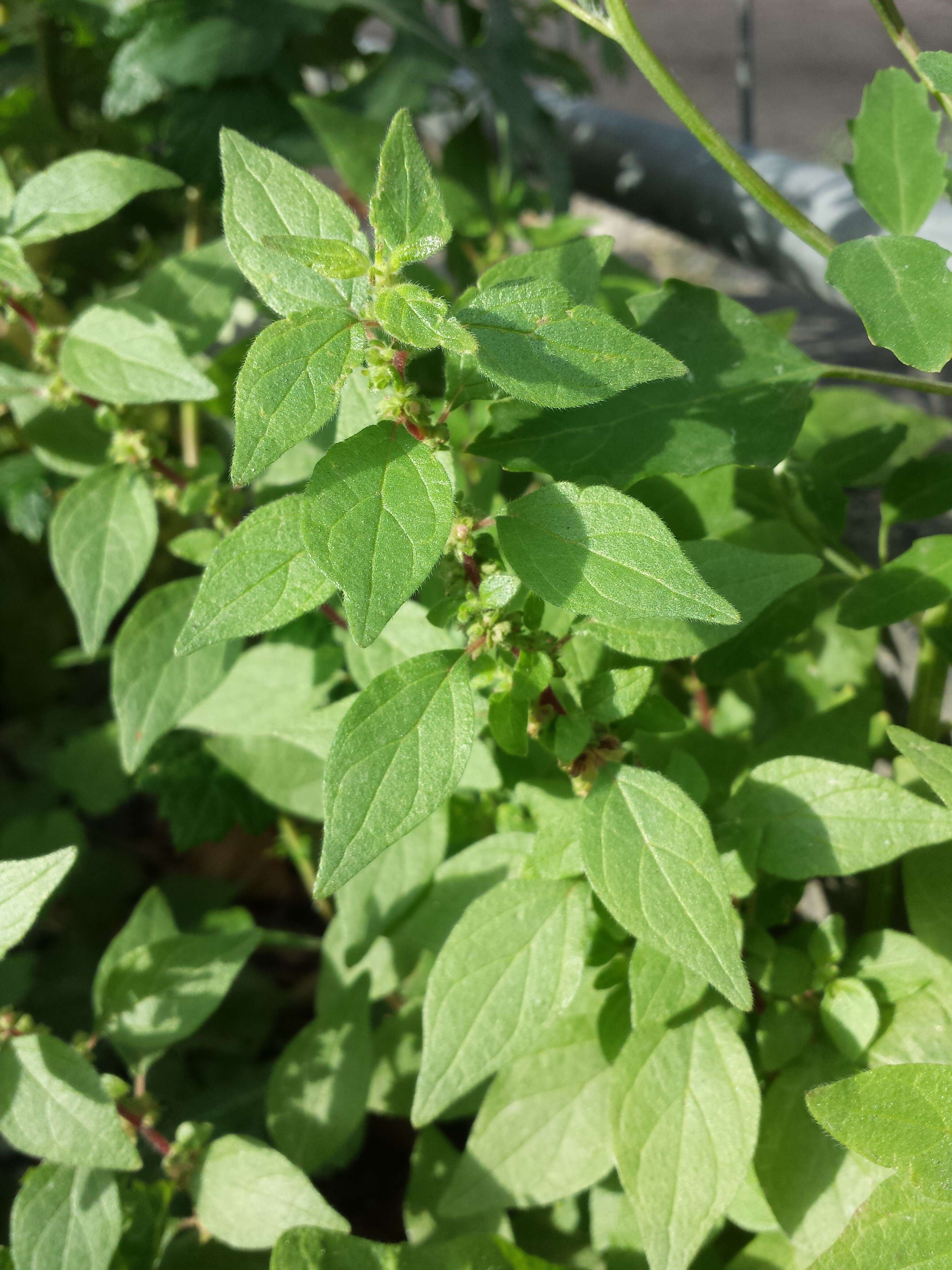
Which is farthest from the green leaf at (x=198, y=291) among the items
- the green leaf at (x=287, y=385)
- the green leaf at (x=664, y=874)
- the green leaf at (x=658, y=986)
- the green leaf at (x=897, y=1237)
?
the green leaf at (x=897, y=1237)

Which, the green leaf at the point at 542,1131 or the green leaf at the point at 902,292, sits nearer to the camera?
the green leaf at the point at 902,292

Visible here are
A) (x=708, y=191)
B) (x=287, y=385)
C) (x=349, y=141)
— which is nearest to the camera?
(x=287, y=385)

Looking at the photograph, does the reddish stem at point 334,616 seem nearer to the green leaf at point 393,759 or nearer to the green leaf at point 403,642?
the green leaf at point 403,642

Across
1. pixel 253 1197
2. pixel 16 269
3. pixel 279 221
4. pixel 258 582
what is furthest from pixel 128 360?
pixel 253 1197

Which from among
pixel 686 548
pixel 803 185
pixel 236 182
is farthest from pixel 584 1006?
pixel 803 185

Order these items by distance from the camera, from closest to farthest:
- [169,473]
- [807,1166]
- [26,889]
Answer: [26,889], [807,1166], [169,473]

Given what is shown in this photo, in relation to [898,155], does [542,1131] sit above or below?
below

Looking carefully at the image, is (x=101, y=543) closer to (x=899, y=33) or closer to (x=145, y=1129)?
(x=145, y=1129)
